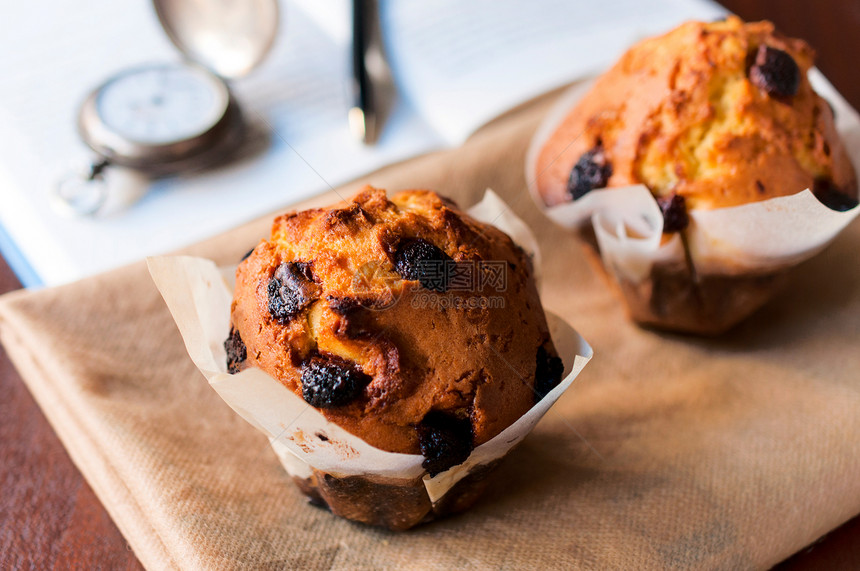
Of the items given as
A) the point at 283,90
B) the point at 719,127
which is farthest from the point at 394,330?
the point at 283,90

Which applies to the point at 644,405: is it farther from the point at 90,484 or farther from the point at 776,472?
the point at 90,484

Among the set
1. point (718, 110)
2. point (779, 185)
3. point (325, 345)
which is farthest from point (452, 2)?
point (325, 345)

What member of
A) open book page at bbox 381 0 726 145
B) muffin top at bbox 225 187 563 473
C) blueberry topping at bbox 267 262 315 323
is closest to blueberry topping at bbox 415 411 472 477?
muffin top at bbox 225 187 563 473


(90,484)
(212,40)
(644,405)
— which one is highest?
(212,40)

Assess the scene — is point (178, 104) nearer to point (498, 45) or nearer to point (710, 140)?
point (498, 45)

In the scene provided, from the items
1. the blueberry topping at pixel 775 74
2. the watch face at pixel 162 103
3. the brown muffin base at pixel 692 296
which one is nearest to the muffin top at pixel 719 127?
the blueberry topping at pixel 775 74

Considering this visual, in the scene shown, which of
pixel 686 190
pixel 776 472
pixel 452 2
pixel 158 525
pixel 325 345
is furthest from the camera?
pixel 452 2
